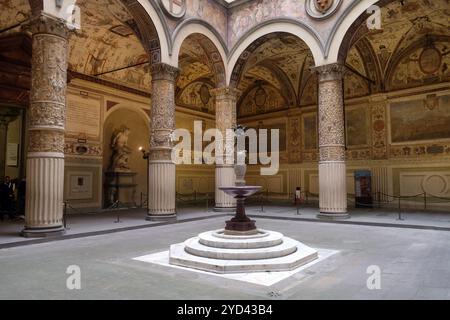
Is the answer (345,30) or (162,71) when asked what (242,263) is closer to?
(162,71)

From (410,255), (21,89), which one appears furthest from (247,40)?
(410,255)

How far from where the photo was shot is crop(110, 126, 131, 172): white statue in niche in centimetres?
1525

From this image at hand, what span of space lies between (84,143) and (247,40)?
8110mm

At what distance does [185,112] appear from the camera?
19438mm

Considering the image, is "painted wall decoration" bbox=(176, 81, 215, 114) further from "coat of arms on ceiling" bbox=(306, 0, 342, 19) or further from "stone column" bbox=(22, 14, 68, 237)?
"stone column" bbox=(22, 14, 68, 237)

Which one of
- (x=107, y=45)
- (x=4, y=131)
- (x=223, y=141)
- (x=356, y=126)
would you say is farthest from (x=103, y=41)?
(x=356, y=126)

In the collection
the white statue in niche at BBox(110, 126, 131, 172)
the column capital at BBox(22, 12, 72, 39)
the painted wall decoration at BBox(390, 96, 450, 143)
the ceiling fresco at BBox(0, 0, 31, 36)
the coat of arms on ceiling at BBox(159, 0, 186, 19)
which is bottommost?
the white statue in niche at BBox(110, 126, 131, 172)

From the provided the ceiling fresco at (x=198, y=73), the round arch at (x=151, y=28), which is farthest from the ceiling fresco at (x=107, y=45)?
the ceiling fresco at (x=198, y=73)

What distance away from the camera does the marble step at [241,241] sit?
236 inches

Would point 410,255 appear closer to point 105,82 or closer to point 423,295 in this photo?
point 423,295

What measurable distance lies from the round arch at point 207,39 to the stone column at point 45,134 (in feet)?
14.8

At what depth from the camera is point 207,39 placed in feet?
45.5

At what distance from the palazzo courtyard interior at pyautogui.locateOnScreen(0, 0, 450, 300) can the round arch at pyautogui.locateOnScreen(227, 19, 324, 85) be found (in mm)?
58

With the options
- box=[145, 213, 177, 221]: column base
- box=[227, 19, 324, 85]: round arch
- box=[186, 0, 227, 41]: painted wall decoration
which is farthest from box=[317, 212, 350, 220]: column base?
box=[186, 0, 227, 41]: painted wall decoration
